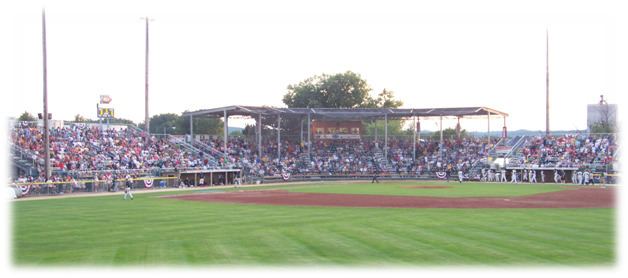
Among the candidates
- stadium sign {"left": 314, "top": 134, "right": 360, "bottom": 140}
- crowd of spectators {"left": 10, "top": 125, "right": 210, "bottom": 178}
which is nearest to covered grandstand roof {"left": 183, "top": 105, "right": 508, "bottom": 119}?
stadium sign {"left": 314, "top": 134, "right": 360, "bottom": 140}

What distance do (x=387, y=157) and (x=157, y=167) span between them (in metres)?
25.6

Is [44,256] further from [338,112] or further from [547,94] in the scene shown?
[547,94]

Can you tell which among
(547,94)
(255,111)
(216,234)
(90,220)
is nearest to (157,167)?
(255,111)

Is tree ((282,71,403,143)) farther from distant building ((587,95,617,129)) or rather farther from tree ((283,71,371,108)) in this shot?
distant building ((587,95,617,129))

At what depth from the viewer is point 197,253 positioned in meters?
14.9

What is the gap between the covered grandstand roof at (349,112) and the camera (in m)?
55.1

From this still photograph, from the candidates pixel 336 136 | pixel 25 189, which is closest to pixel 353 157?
pixel 336 136

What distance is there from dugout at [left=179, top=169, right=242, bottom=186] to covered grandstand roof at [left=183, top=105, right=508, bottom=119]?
19.4 ft

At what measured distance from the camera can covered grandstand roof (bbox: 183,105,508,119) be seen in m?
55.1

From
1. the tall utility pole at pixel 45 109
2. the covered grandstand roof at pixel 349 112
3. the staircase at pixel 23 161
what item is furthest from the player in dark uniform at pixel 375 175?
the staircase at pixel 23 161

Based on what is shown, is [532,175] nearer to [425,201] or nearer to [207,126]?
[425,201]

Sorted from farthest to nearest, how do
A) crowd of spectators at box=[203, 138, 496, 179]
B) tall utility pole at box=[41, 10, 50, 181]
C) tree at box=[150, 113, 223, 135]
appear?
tree at box=[150, 113, 223, 135] < crowd of spectators at box=[203, 138, 496, 179] < tall utility pole at box=[41, 10, 50, 181]

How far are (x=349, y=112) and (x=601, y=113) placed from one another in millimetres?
35244

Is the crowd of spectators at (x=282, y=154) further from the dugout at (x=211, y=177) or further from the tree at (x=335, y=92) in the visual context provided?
the tree at (x=335, y=92)
